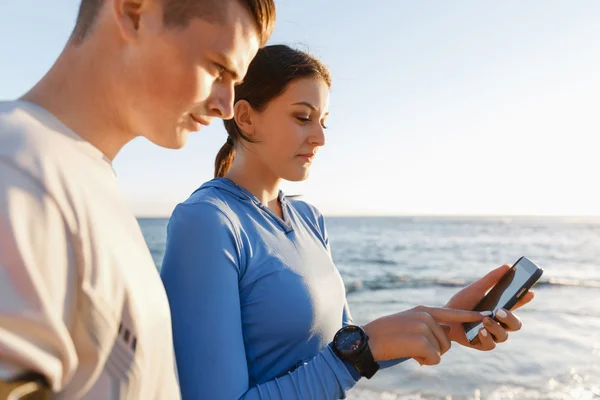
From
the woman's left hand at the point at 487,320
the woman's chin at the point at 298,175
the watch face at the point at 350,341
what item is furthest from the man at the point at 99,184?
the woman's left hand at the point at 487,320

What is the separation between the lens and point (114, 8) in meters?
1.02

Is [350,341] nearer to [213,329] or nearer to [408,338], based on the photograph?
[408,338]

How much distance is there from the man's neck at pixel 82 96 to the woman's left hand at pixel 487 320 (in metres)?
1.51

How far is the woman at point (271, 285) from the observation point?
1.53 meters

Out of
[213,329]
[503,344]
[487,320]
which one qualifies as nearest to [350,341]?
[213,329]

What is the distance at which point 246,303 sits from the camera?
5.56ft

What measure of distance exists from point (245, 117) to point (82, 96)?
47.0 inches

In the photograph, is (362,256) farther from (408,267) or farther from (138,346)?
(138,346)

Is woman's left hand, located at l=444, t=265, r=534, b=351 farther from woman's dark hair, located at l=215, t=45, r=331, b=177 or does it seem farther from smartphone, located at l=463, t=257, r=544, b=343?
woman's dark hair, located at l=215, t=45, r=331, b=177

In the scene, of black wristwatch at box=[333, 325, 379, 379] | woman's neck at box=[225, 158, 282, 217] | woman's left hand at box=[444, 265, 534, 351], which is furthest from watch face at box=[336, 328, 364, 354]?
woman's neck at box=[225, 158, 282, 217]

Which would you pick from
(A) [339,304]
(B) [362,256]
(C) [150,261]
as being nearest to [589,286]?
(B) [362,256]

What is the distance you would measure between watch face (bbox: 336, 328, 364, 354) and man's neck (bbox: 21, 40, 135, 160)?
0.97 m

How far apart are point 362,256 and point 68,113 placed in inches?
1040

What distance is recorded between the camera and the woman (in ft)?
5.03
